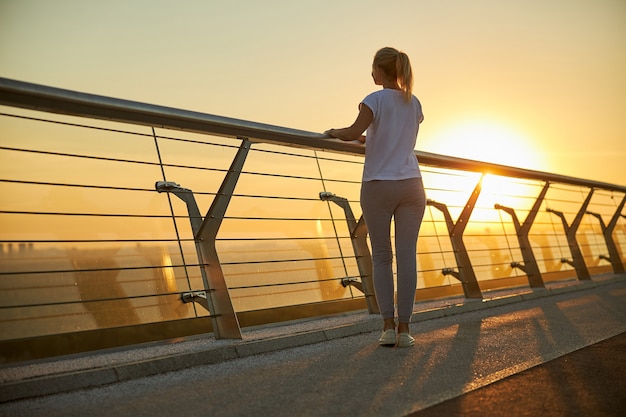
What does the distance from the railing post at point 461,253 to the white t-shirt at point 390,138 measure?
186 cm

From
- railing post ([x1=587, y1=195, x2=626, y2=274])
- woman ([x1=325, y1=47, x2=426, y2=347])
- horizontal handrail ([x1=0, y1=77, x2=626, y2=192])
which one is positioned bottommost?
railing post ([x1=587, y1=195, x2=626, y2=274])

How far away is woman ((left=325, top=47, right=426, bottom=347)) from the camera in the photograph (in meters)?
3.48

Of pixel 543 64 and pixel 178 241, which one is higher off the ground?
pixel 543 64

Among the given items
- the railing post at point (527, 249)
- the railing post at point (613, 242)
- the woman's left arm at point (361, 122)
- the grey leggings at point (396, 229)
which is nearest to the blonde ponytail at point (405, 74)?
the woman's left arm at point (361, 122)

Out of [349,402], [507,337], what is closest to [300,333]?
[507,337]

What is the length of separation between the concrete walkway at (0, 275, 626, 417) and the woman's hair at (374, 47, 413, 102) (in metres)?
1.16

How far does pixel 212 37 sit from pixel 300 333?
512 inches

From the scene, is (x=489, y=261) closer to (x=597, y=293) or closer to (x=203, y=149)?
(x=597, y=293)

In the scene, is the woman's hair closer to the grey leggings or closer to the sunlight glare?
the grey leggings

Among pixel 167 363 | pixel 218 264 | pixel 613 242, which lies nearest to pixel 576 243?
pixel 613 242

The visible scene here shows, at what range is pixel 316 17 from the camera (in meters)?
13.5

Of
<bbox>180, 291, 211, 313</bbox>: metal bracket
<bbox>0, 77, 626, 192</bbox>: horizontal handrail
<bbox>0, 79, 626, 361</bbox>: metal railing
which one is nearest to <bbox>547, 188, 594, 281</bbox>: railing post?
<bbox>0, 79, 626, 361</bbox>: metal railing

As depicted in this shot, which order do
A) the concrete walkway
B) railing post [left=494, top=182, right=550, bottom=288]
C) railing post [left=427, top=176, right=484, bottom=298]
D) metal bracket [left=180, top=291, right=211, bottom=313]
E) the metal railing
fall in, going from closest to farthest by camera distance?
the concrete walkway < the metal railing < metal bracket [left=180, top=291, right=211, bottom=313] < railing post [left=427, top=176, right=484, bottom=298] < railing post [left=494, top=182, right=550, bottom=288]

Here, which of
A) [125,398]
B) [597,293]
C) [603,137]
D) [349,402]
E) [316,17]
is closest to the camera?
[349,402]
